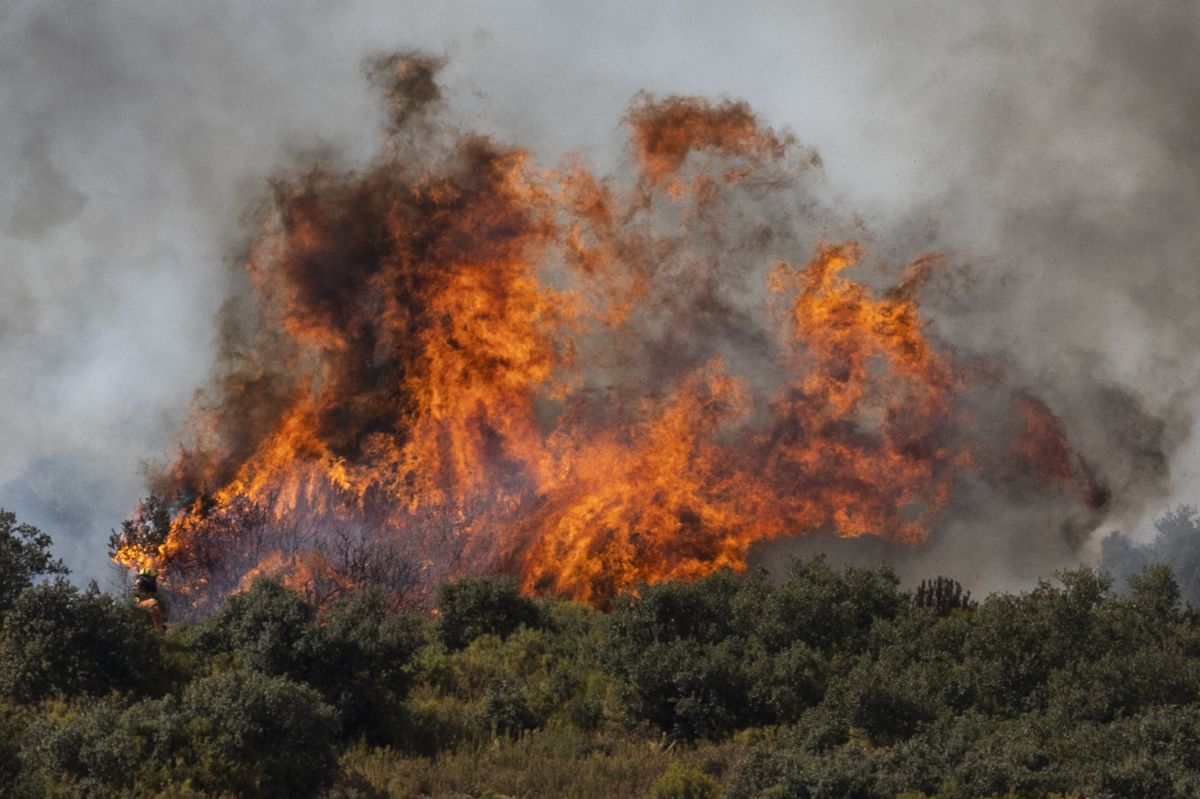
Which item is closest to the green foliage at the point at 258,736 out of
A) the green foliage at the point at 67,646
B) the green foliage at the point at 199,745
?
the green foliage at the point at 199,745

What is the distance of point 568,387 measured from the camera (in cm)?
4350

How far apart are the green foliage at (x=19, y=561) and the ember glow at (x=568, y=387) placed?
13408 millimetres

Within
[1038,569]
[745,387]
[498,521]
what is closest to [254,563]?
[498,521]

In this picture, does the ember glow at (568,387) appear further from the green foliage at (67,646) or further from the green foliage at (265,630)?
the green foliage at (67,646)

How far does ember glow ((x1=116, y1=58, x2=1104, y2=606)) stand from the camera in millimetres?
41500

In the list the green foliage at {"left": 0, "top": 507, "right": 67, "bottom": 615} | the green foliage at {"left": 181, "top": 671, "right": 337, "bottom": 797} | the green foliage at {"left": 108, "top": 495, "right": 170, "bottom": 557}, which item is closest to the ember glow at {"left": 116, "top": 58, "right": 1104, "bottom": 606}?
the green foliage at {"left": 108, "top": 495, "right": 170, "bottom": 557}

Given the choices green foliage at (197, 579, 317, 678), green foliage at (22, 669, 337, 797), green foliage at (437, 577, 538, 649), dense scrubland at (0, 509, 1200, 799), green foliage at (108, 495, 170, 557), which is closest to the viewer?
green foliage at (22, 669, 337, 797)

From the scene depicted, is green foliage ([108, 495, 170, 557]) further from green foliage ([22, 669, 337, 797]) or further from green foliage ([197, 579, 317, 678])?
green foliage ([22, 669, 337, 797])

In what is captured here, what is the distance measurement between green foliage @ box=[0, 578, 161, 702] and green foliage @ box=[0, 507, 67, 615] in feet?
8.78

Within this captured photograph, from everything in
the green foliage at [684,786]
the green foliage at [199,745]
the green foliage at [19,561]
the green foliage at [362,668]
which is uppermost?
the green foliage at [19,561]

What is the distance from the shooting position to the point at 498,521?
4206 cm

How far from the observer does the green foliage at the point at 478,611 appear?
110 ft

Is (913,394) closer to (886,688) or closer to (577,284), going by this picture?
(577,284)

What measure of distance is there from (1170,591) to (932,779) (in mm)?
17056
